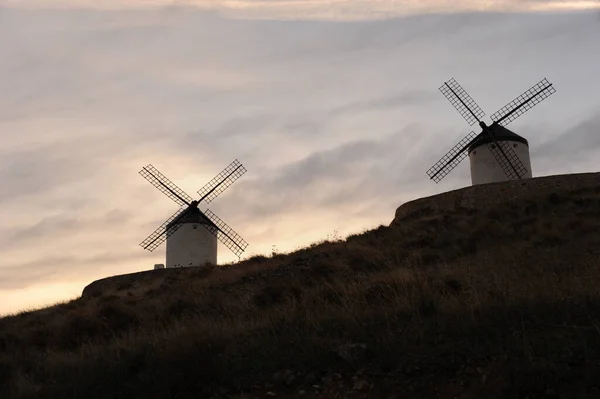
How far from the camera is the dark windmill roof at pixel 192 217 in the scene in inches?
1224

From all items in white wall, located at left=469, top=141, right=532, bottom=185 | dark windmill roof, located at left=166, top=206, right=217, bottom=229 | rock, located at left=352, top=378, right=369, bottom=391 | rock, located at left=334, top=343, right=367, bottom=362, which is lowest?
rock, located at left=352, top=378, right=369, bottom=391

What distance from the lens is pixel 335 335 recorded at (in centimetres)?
604

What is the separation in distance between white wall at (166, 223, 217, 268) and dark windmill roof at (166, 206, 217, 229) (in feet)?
0.94

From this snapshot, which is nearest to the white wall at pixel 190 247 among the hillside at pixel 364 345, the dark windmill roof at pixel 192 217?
the dark windmill roof at pixel 192 217

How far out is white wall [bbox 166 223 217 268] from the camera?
30.1 metres

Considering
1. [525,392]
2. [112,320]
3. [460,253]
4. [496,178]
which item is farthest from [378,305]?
[496,178]

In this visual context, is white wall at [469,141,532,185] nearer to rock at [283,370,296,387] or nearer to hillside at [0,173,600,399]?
hillside at [0,173,600,399]

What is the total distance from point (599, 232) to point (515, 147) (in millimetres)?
13372

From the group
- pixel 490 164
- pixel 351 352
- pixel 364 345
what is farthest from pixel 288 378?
pixel 490 164

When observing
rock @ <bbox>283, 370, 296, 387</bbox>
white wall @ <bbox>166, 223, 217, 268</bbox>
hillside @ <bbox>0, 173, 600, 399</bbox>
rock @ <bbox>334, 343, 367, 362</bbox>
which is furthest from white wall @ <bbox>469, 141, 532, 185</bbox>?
rock @ <bbox>283, 370, 296, 387</bbox>

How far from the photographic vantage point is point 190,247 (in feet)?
99.6

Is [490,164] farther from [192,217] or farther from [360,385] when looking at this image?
[360,385]

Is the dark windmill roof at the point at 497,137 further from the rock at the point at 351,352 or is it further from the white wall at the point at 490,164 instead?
the rock at the point at 351,352

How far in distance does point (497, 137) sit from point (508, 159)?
1.32 meters
